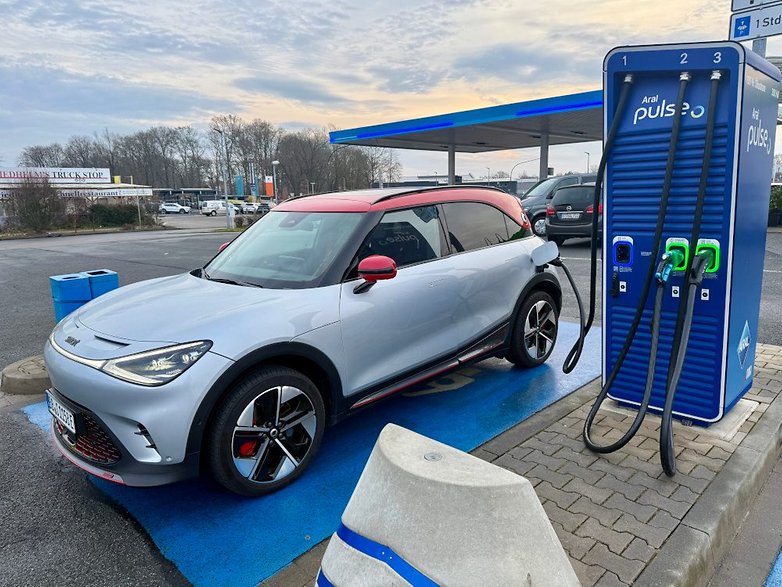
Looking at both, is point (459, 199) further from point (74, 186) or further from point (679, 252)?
point (74, 186)

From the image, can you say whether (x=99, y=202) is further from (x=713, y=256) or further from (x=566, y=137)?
(x=713, y=256)

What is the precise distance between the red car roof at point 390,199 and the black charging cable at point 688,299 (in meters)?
1.83

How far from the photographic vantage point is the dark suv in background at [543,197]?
14555mm

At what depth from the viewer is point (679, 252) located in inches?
121

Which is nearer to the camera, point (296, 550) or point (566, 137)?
point (296, 550)

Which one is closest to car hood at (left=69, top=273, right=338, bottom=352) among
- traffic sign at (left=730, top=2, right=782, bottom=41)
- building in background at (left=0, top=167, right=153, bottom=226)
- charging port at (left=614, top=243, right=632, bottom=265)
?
charging port at (left=614, top=243, right=632, bottom=265)

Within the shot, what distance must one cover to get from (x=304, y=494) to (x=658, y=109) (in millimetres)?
2997

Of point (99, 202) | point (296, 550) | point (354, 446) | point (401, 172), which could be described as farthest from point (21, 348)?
point (401, 172)

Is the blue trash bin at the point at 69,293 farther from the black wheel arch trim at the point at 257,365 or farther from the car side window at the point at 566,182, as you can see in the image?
the car side window at the point at 566,182

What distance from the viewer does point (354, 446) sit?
3580mm

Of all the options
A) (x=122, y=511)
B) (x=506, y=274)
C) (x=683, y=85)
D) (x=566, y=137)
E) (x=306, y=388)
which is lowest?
(x=122, y=511)

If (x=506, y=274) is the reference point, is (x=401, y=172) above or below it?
above

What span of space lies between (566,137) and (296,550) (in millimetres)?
26455

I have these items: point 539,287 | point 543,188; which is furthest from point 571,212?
point 539,287
